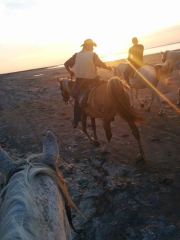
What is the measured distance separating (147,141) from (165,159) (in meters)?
1.06

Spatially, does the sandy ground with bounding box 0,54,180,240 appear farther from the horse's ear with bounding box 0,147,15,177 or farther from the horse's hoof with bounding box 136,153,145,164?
the horse's ear with bounding box 0,147,15,177

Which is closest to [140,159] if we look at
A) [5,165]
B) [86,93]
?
[86,93]

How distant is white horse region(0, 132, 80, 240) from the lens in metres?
0.98

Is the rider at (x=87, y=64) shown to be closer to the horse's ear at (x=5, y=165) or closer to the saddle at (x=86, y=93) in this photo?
the saddle at (x=86, y=93)

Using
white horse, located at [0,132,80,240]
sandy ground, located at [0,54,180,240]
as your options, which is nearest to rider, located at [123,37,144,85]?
sandy ground, located at [0,54,180,240]

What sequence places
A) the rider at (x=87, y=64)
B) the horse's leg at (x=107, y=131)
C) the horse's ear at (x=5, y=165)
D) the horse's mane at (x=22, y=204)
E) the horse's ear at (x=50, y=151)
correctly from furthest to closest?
the rider at (x=87, y=64), the horse's leg at (x=107, y=131), the horse's ear at (x=50, y=151), the horse's ear at (x=5, y=165), the horse's mane at (x=22, y=204)

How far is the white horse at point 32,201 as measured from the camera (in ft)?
3.21

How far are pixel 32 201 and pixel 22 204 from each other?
5cm

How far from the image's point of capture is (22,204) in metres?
1.09

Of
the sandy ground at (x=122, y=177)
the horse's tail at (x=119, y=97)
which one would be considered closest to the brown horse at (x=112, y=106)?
the horse's tail at (x=119, y=97)

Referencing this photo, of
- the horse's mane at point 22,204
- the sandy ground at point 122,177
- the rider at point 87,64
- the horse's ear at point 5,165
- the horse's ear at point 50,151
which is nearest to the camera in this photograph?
the horse's mane at point 22,204

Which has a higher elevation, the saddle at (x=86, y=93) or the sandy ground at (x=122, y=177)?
the saddle at (x=86, y=93)

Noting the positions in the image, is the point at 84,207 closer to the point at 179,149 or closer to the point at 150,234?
the point at 150,234

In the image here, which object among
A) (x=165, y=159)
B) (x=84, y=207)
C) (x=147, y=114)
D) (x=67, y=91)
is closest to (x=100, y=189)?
(x=84, y=207)
